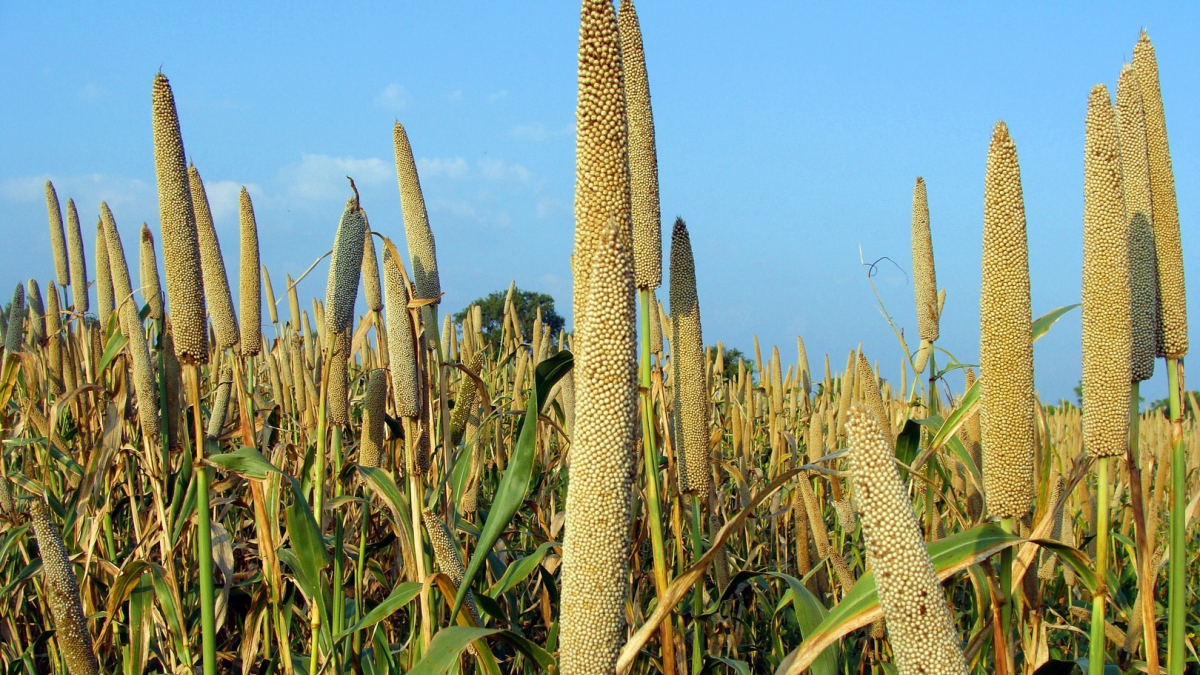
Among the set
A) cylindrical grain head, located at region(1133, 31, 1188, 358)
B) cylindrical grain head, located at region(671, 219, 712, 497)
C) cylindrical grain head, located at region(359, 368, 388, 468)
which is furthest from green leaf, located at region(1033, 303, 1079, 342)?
cylindrical grain head, located at region(359, 368, 388, 468)

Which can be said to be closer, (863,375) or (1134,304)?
(1134,304)

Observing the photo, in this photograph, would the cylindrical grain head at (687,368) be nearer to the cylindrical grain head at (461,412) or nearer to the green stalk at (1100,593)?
the cylindrical grain head at (461,412)

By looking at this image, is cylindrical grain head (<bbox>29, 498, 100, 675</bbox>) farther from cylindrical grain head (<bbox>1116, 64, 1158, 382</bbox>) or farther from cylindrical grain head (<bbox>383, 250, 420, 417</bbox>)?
cylindrical grain head (<bbox>1116, 64, 1158, 382</bbox>)

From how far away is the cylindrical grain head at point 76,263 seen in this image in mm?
5949

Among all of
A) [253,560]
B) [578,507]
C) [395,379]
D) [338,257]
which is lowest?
[253,560]

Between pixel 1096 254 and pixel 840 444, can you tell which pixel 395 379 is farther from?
pixel 840 444

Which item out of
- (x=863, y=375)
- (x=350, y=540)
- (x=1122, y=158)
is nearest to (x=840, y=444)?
(x=863, y=375)

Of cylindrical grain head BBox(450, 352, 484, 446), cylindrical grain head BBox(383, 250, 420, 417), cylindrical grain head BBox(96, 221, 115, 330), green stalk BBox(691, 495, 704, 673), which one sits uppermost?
cylindrical grain head BBox(96, 221, 115, 330)

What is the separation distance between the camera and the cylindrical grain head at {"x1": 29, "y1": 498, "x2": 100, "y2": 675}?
7.59 ft

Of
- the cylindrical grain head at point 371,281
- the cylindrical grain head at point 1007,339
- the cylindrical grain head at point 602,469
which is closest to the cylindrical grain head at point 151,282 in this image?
the cylindrical grain head at point 371,281

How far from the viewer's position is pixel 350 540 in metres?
3.91

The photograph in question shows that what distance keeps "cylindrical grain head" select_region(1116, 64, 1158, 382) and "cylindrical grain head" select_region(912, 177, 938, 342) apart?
1.88 metres

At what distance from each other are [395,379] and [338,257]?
432 mm

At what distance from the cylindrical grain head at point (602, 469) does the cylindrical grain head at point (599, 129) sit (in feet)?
0.56
